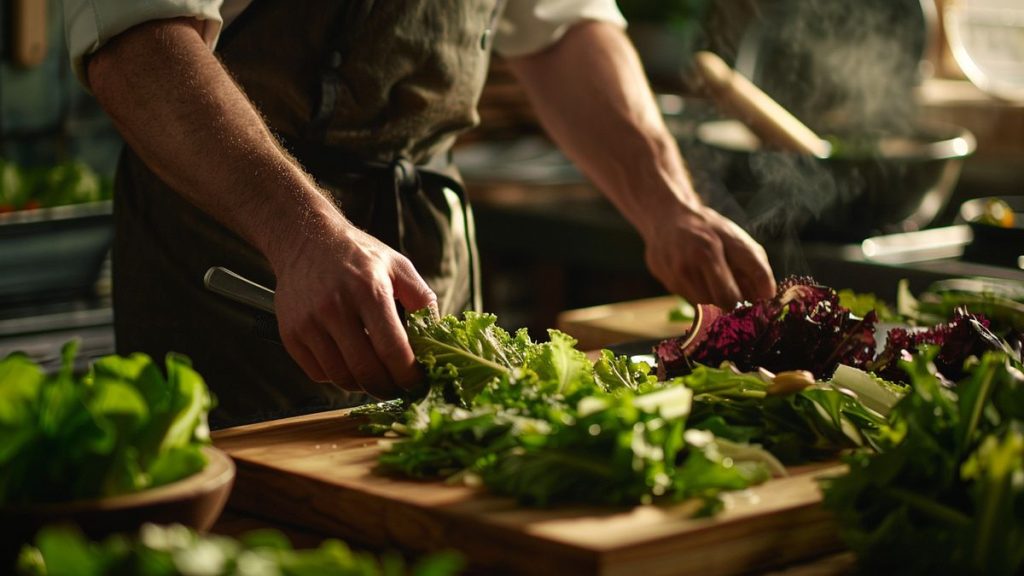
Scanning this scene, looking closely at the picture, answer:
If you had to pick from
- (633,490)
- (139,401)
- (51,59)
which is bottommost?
(51,59)

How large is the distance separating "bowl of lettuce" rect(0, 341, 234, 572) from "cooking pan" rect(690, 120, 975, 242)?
2.05 meters

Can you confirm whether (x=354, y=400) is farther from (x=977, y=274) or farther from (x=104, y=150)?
(x=104, y=150)

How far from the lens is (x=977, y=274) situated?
2.65 meters

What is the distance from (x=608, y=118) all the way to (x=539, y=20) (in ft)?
0.73

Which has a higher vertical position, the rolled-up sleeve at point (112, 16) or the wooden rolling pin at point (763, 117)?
the rolled-up sleeve at point (112, 16)

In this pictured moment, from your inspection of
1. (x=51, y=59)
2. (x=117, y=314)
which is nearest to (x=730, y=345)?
(x=117, y=314)

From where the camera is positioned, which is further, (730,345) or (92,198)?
(92,198)

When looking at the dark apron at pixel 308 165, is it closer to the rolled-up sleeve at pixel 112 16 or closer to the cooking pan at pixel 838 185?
the rolled-up sleeve at pixel 112 16

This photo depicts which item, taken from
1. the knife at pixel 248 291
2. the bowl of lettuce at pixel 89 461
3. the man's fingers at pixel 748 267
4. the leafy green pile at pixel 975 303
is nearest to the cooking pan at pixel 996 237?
the leafy green pile at pixel 975 303

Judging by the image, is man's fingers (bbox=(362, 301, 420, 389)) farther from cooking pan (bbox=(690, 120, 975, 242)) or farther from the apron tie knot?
cooking pan (bbox=(690, 120, 975, 242))

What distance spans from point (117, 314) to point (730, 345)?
103cm

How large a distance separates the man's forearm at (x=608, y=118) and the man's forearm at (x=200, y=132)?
823 millimetres

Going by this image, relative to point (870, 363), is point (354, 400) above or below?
below

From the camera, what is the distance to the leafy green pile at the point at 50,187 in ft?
8.96
